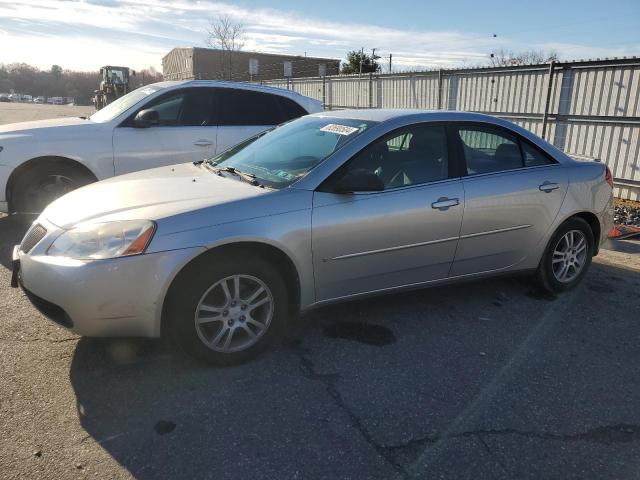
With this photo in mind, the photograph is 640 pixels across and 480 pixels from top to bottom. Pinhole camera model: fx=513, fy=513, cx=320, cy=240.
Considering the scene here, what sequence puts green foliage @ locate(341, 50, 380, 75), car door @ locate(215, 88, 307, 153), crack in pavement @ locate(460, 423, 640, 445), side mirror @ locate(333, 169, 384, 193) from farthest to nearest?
green foliage @ locate(341, 50, 380, 75) < car door @ locate(215, 88, 307, 153) < side mirror @ locate(333, 169, 384, 193) < crack in pavement @ locate(460, 423, 640, 445)

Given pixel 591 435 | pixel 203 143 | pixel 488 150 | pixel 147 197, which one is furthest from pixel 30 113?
pixel 591 435

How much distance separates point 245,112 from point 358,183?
154 inches

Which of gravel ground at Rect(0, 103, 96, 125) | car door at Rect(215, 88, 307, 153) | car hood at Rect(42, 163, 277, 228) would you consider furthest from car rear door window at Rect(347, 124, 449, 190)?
gravel ground at Rect(0, 103, 96, 125)

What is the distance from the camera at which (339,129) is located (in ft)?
12.7

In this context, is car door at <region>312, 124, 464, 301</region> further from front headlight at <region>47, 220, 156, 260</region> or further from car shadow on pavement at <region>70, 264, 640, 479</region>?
front headlight at <region>47, 220, 156, 260</region>

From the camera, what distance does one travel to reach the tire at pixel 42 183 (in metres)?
5.68

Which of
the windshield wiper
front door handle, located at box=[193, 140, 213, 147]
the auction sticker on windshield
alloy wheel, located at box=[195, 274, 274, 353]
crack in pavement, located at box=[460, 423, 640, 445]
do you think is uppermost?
the auction sticker on windshield

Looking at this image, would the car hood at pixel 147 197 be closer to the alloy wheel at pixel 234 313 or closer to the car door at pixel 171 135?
the alloy wheel at pixel 234 313

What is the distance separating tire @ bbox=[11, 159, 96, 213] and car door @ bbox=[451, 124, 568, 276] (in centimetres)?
434

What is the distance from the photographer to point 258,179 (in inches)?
140

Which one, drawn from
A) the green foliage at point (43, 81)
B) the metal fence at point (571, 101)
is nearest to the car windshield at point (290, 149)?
the metal fence at point (571, 101)

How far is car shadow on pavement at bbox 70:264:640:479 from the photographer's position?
2.43 metres

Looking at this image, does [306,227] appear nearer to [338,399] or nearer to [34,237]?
[338,399]

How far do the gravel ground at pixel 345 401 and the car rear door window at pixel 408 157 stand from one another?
1.09 meters
